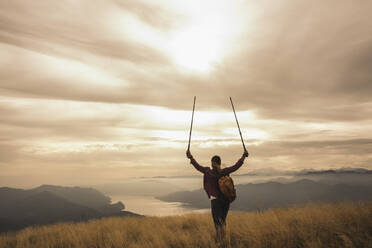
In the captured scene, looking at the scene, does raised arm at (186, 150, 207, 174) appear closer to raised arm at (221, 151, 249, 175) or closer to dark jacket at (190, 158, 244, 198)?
dark jacket at (190, 158, 244, 198)

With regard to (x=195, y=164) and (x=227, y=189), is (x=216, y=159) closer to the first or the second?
(x=195, y=164)

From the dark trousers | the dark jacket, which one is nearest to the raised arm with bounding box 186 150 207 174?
the dark jacket

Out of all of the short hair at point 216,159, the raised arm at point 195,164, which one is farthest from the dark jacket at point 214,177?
the short hair at point 216,159

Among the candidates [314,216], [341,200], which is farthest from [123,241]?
[341,200]

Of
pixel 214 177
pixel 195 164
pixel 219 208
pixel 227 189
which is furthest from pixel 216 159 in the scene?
pixel 219 208

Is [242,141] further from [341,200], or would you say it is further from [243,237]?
[341,200]

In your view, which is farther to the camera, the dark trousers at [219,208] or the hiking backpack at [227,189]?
the dark trousers at [219,208]

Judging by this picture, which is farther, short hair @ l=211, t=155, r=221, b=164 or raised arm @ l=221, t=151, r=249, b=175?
short hair @ l=211, t=155, r=221, b=164

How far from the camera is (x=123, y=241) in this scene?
8.02 meters

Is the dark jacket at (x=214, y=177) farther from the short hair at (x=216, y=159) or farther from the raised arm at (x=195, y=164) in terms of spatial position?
the short hair at (x=216, y=159)

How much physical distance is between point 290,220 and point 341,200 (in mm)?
5163

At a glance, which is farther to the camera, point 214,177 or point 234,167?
point 214,177

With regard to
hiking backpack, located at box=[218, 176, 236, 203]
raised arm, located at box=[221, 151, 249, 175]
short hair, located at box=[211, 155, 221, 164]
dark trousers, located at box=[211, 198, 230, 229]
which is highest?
short hair, located at box=[211, 155, 221, 164]

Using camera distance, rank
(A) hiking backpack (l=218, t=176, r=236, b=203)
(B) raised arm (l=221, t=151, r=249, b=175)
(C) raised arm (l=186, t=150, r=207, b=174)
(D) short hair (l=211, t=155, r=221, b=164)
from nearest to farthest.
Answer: (A) hiking backpack (l=218, t=176, r=236, b=203) → (B) raised arm (l=221, t=151, r=249, b=175) → (D) short hair (l=211, t=155, r=221, b=164) → (C) raised arm (l=186, t=150, r=207, b=174)
